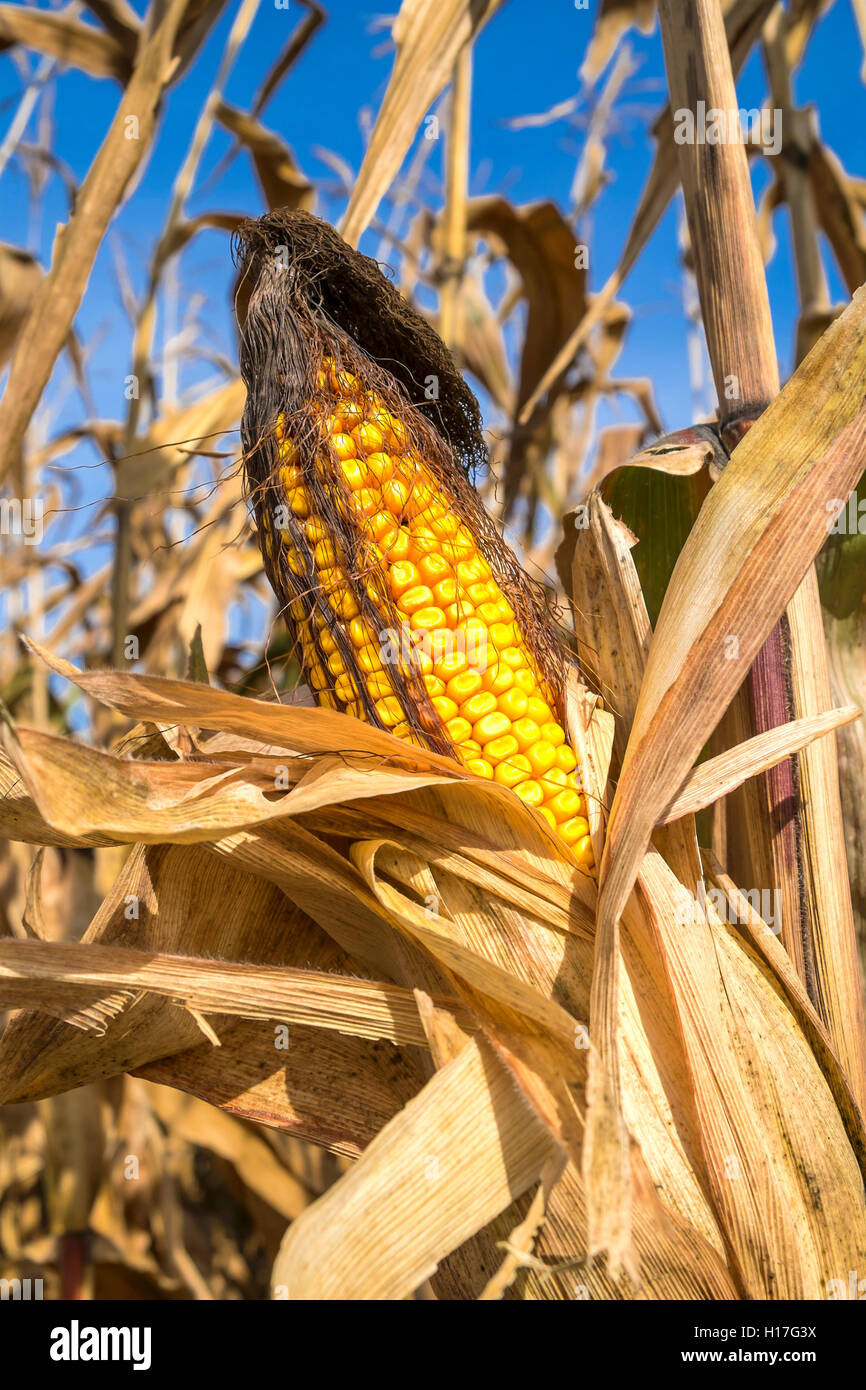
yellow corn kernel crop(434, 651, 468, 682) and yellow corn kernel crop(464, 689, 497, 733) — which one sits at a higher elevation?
yellow corn kernel crop(434, 651, 468, 682)

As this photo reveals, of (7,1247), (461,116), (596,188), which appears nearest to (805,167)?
(461,116)

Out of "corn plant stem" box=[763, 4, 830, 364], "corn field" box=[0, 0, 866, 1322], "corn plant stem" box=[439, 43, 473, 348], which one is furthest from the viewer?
"corn plant stem" box=[439, 43, 473, 348]

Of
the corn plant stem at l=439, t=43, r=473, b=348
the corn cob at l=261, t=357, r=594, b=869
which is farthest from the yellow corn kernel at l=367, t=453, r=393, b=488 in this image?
the corn plant stem at l=439, t=43, r=473, b=348

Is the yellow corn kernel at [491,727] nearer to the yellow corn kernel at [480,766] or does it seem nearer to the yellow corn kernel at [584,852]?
the yellow corn kernel at [480,766]

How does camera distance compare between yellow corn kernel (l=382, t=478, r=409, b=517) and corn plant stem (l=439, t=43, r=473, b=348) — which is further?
corn plant stem (l=439, t=43, r=473, b=348)

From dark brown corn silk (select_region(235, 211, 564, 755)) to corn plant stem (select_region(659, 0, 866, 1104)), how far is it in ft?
0.94

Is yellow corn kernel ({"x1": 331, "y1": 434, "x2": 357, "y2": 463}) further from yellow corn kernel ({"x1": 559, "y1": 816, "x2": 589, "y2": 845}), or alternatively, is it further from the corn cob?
yellow corn kernel ({"x1": 559, "y1": 816, "x2": 589, "y2": 845})

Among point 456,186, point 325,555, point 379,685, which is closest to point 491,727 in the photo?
point 379,685

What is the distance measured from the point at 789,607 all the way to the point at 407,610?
48 centimetres

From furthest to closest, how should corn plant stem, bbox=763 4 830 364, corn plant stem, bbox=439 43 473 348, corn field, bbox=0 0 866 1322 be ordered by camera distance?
corn plant stem, bbox=439 43 473 348 → corn plant stem, bbox=763 4 830 364 → corn field, bbox=0 0 866 1322

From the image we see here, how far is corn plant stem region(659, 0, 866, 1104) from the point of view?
3.64 ft

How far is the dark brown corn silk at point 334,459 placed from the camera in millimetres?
1045

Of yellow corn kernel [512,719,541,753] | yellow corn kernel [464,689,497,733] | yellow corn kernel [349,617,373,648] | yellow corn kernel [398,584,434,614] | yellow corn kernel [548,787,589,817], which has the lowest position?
yellow corn kernel [548,787,589,817]
